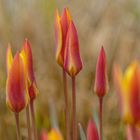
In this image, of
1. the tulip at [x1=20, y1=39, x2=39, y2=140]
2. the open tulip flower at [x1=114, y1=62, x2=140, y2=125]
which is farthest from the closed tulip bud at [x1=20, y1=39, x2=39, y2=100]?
the open tulip flower at [x1=114, y1=62, x2=140, y2=125]

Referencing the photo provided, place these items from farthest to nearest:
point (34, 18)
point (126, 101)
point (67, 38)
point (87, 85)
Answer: point (34, 18)
point (87, 85)
point (67, 38)
point (126, 101)

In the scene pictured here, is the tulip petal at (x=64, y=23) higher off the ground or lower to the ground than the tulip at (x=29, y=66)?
higher

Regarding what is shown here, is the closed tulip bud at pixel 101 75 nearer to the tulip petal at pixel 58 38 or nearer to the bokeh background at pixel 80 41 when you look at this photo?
the tulip petal at pixel 58 38

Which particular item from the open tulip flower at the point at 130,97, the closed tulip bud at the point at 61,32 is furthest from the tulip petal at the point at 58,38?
the open tulip flower at the point at 130,97

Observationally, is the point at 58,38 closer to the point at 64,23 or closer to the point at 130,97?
the point at 64,23

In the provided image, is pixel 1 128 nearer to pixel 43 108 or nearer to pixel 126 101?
pixel 43 108

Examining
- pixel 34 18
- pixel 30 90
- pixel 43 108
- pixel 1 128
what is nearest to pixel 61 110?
pixel 43 108

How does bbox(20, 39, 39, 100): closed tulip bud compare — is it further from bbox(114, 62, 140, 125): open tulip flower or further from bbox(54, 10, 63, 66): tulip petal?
bbox(114, 62, 140, 125): open tulip flower
